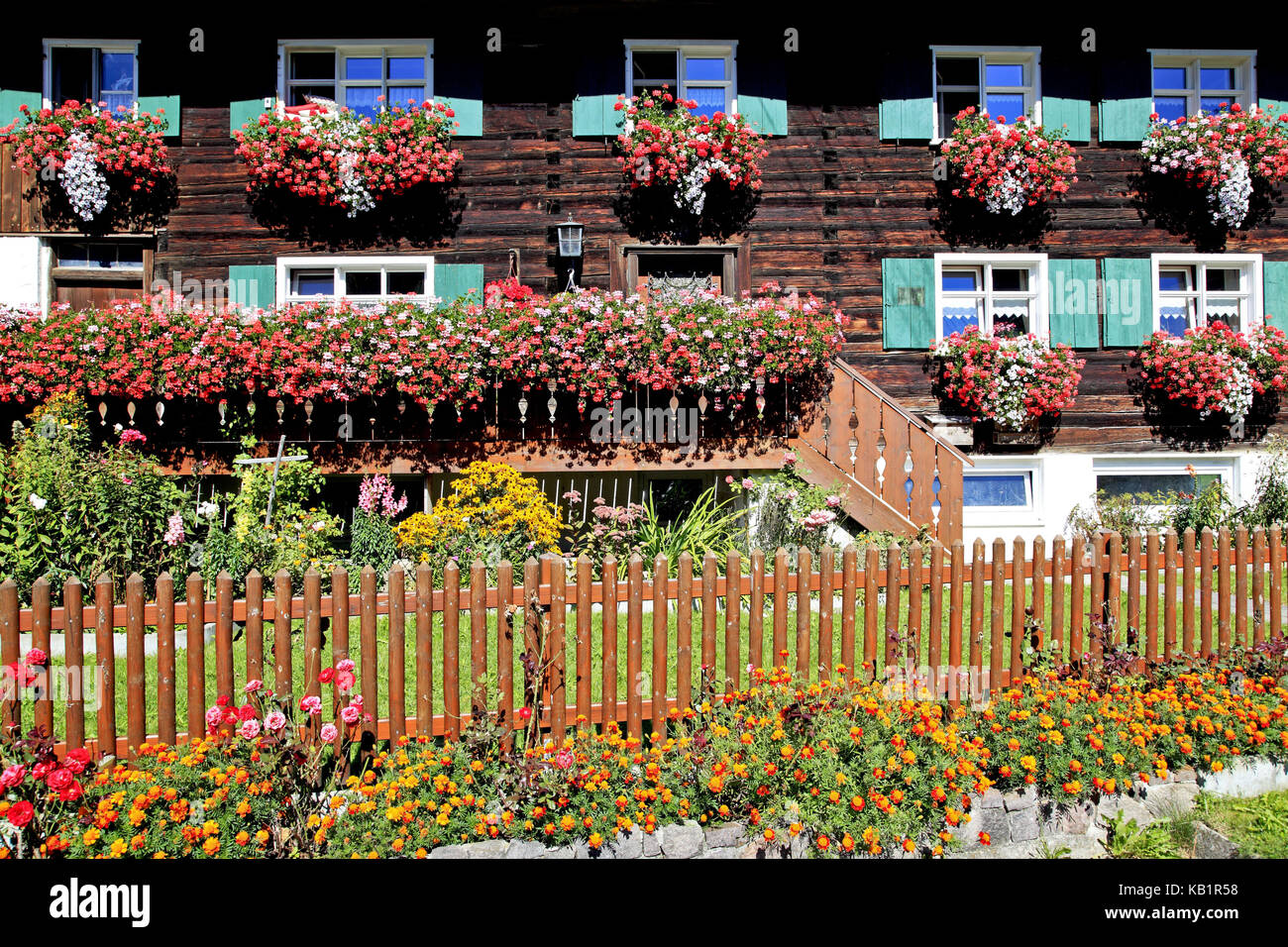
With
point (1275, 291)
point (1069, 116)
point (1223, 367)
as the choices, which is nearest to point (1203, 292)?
point (1275, 291)

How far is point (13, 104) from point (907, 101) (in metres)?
10.6

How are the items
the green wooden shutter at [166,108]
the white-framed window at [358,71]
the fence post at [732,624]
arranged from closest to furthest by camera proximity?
1. the fence post at [732,624]
2. the green wooden shutter at [166,108]
3. the white-framed window at [358,71]

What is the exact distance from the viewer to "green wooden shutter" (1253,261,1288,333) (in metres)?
10.0

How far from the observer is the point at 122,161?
8.99 m

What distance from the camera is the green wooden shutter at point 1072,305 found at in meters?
9.82

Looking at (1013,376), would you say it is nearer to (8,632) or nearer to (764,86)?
(764,86)

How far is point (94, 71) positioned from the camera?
9484 millimetres

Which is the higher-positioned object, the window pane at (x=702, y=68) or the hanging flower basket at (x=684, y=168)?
the window pane at (x=702, y=68)

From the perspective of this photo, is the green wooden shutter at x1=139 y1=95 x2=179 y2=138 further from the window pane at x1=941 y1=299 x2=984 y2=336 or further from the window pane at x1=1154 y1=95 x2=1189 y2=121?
the window pane at x1=1154 y1=95 x2=1189 y2=121

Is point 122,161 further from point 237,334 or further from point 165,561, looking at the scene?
point 165,561

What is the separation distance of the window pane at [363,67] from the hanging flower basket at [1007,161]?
706 cm

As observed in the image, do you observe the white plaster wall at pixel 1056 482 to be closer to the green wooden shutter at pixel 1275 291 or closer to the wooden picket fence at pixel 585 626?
the green wooden shutter at pixel 1275 291

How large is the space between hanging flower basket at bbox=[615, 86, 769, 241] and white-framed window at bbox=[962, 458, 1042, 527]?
4.32 meters

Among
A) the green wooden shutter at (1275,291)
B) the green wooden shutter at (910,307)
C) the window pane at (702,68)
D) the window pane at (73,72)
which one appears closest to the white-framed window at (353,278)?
the window pane at (73,72)
